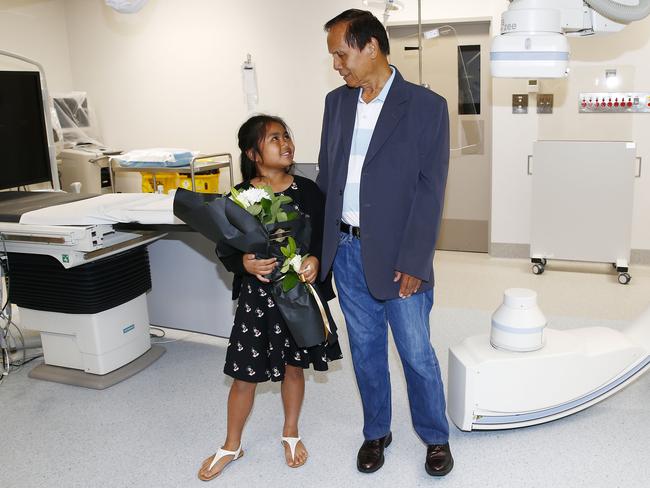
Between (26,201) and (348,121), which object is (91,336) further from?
(348,121)

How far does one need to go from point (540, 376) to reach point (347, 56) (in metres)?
1.41

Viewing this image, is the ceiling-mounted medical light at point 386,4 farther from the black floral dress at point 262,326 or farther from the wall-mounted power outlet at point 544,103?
the black floral dress at point 262,326

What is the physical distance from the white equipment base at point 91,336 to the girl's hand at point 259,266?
1.26m

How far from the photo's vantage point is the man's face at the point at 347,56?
202 centimetres

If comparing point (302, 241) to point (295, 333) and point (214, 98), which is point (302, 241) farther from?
Result: point (214, 98)

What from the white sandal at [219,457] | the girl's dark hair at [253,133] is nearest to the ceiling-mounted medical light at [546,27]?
the girl's dark hair at [253,133]

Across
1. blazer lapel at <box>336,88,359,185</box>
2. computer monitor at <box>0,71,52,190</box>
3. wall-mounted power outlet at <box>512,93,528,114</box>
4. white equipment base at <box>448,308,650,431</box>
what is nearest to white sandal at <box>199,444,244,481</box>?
white equipment base at <box>448,308,650,431</box>

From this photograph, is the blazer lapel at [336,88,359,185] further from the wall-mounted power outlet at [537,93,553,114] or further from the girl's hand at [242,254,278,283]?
the wall-mounted power outlet at [537,93,553,114]

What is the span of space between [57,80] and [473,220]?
4326 mm

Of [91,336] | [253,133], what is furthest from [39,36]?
[253,133]

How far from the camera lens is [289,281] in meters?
2.20

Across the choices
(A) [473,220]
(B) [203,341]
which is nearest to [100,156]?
(B) [203,341]

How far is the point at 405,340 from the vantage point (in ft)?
7.26

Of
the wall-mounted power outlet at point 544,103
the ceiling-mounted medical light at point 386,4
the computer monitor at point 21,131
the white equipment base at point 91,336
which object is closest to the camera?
the white equipment base at point 91,336
